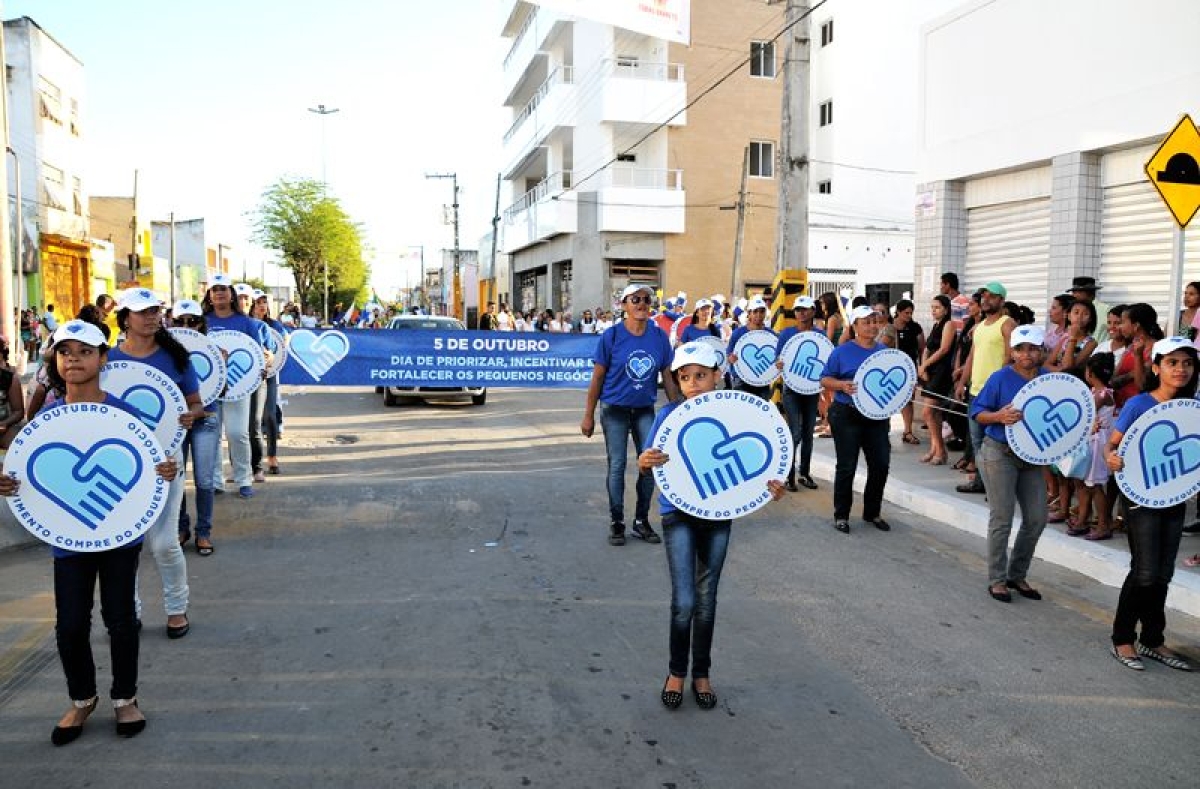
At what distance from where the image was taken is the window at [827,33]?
1416 inches

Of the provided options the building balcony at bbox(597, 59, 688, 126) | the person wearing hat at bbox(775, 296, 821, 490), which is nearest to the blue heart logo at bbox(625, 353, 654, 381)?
the person wearing hat at bbox(775, 296, 821, 490)

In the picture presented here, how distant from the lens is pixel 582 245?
3750 centimetres

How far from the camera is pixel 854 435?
27.7 feet

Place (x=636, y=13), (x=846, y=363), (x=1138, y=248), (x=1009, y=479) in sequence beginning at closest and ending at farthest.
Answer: (x=1009, y=479) → (x=846, y=363) → (x=636, y=13) → (x=1138, y=248)

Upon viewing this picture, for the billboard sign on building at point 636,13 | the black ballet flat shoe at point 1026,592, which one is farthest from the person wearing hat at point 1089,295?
the billboard sign on building at point 636,13

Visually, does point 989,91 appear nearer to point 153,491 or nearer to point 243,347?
point 243,347

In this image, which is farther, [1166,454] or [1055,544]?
[1055,544]

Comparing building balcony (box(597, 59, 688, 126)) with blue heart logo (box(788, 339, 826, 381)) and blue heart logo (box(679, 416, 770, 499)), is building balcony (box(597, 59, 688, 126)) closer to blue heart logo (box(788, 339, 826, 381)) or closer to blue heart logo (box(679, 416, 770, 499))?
blue heart logo (box(788, 339, 826, 381))

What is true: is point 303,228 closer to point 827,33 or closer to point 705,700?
point 827,33

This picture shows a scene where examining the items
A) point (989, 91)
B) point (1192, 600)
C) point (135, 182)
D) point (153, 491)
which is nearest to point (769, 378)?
point (1192, 600)

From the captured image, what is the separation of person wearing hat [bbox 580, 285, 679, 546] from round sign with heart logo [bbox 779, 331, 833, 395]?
8.42ft

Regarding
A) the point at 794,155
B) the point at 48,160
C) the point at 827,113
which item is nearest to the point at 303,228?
the point at 48,160

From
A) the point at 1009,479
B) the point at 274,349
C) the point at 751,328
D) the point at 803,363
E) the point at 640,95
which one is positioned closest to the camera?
the point at 1009,479

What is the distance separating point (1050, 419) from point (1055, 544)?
5.82 feet
